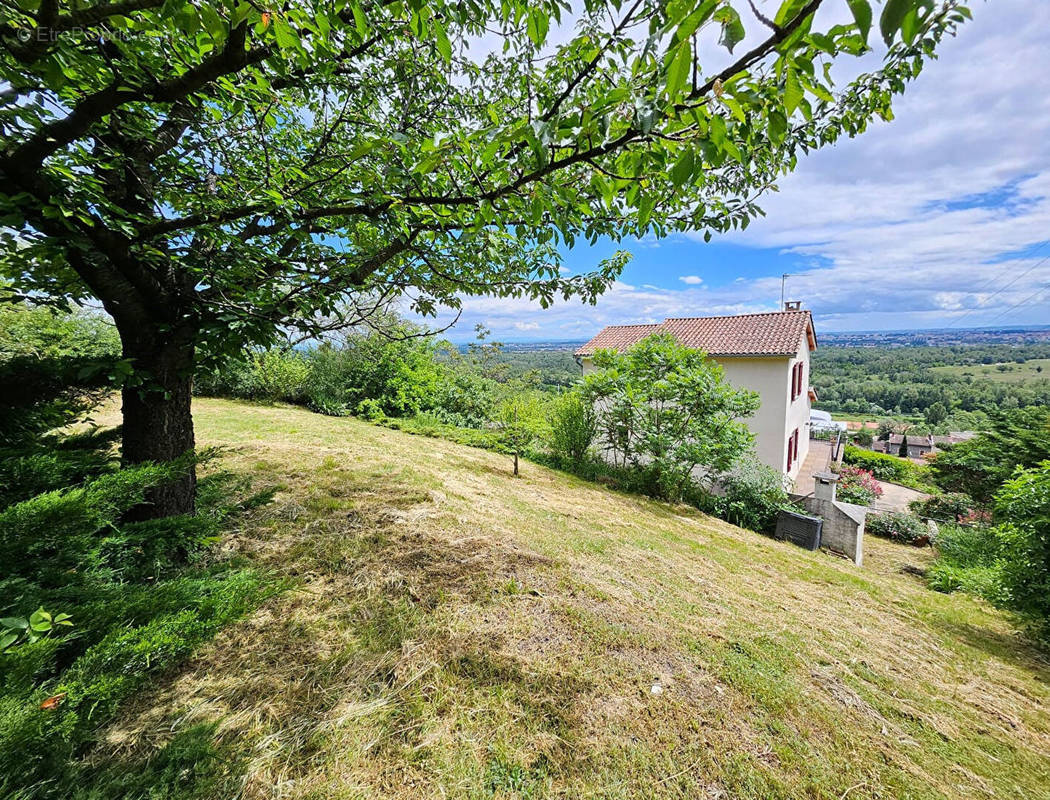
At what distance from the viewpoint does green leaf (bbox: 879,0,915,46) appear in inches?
25.2

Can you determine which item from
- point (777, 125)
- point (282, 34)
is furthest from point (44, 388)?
point (777, 125)

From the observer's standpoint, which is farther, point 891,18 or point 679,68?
point 679,68

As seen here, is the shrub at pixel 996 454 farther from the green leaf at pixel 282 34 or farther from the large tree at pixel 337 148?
the green leaf at pixel 282 34

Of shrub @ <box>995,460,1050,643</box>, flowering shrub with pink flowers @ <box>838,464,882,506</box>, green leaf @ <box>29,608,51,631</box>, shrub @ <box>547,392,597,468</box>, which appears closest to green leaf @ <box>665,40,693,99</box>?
green leaf @ <box>29,608,51,631</box>

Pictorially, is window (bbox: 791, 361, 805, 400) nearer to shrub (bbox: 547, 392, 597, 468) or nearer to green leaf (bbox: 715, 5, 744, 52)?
shrub (bbox: 547, 392, 597, 468)

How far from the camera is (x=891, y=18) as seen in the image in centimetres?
65

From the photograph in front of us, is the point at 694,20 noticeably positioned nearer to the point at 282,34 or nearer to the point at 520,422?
the point at 282,34

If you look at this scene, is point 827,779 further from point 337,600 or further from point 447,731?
point 337,600

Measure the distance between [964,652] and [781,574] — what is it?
1577mm

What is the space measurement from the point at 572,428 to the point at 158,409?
8539 millimetres

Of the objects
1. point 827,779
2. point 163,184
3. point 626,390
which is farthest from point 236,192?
point 626,390

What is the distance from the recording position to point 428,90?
8.47 ft

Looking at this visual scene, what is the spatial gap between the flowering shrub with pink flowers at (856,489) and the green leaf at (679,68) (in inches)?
676

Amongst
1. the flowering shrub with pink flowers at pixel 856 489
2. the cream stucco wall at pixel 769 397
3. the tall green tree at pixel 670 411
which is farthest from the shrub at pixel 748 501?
the flowering shrub with pink flowers at pixel 856 489
